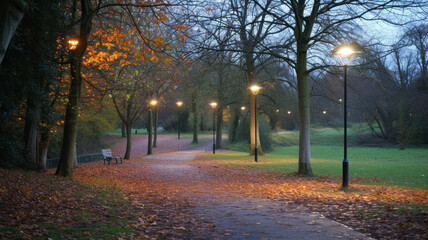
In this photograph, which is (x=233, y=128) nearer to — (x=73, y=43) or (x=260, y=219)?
(x=73, y=43)

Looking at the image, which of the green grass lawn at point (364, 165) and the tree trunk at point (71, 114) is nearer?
the tree trunk at point (71, 114)

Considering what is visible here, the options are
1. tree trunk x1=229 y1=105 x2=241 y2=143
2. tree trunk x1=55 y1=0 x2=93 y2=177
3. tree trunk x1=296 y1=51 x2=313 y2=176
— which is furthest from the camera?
tree trunk x1=229 y1=105 x2=241 y2=143

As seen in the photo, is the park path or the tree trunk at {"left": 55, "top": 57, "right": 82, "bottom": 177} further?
the tree trunk at {"left": 55, "top": 57, "right": 82, "bottom": 177}

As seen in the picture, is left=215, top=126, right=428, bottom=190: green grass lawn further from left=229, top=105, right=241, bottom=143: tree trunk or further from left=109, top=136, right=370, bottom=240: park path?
left=229, top=105, right=241, bottom=143: tree trunk

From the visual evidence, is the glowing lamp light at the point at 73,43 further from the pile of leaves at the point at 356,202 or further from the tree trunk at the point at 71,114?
the pile of leaves at the point at 356,202

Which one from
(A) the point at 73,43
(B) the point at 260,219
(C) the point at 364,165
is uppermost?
(A) the point at 73,43

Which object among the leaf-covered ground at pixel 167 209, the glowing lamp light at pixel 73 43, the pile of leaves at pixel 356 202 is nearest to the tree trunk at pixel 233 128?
the pile of leaves at pixel 356 202

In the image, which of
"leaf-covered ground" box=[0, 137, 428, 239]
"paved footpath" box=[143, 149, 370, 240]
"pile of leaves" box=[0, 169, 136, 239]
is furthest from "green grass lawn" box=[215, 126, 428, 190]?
"pile of leaves" box=[0, 169, 136, 239]

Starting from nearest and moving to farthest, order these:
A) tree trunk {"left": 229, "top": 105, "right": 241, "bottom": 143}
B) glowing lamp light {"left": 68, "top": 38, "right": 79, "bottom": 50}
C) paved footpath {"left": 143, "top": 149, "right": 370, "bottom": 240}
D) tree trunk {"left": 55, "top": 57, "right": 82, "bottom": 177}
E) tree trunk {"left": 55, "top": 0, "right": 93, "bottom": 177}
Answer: paved footpath {"left": 143, "top": 149, "right": 370, "bottom": 240}
tree trunk {"left": 55, "top": 0, "right": 93, "bottom": 177}
glowing lamp light {"left": 68, "top": 38, "right": 79, "bottom": 50}
tree trunk {"left": 55, "top": 57, "right": 82, "bottom": 177}
tree trunk {"left": 229, "top": 105, "right": 241, "bottom": 143}

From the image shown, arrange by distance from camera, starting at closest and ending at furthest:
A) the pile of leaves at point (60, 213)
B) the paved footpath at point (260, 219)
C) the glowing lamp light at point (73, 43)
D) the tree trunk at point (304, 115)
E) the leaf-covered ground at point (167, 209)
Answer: the pile of leaves at point (60, 213), the leaf-covered ground at point (167, 209), the paved footpath at point (260, 219), the glowing lamp light at point (73, 43), the tree trunk at point (304, 115)

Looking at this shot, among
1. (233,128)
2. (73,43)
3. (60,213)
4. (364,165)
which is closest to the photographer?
(60,213)

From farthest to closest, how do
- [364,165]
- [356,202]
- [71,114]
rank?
[364,165] < [71,114] < [356,202]

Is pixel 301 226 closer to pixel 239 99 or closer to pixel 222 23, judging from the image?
pixel 222 23

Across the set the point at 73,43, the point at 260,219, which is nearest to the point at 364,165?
the point at 260,219
